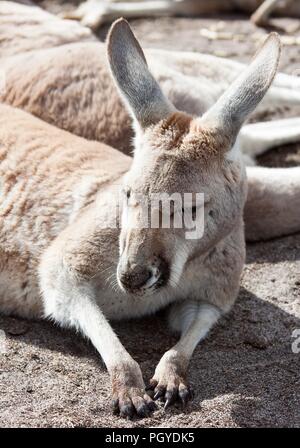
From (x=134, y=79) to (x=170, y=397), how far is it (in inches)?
49.7

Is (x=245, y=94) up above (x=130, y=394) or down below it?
above

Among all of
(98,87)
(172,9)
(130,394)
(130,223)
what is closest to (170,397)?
(130,394)

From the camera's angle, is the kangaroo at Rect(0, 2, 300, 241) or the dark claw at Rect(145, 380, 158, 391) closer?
the dark claw at Rect(145, 380, 158, 391)

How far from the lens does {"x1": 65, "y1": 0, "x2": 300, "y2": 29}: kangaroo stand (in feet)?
25.2

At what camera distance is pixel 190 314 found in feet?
13.6

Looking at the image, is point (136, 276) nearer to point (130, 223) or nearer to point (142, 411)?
point (130, 223)

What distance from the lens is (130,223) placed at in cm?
349

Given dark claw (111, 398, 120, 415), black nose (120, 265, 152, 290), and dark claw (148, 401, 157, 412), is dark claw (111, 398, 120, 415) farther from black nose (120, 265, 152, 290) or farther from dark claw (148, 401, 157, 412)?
black nose (120, 265, 152, 290)

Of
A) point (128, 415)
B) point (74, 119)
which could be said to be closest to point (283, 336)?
point (128, 415)

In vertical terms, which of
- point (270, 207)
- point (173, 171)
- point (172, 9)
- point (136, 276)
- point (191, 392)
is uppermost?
point (173, 171)

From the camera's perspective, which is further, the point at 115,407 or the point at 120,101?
the point at 120,101

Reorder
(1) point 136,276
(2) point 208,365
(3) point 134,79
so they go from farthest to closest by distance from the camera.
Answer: (2) point 208,365, (3) point 134,79, (1) point 136,276

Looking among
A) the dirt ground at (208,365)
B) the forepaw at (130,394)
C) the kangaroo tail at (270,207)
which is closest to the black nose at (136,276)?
the forepaw at (130,394)

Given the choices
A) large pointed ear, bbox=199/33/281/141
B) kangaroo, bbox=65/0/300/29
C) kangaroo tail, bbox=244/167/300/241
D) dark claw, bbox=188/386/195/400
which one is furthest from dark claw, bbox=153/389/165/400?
kangaroo, bbox=65/0/300/29
